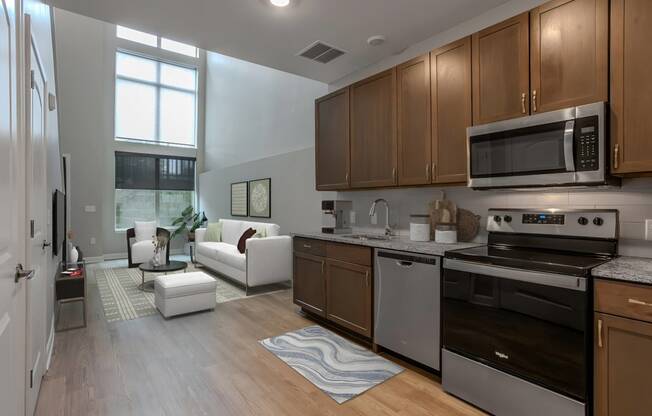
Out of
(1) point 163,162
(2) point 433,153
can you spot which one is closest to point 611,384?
(2) point 433,153

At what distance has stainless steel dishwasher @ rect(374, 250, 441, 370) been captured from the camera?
226 centimetres

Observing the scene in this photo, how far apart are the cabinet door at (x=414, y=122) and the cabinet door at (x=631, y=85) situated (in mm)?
1137

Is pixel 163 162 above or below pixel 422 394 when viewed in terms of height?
above

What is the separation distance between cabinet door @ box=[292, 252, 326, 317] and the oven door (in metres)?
1.33

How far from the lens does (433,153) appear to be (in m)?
2.62

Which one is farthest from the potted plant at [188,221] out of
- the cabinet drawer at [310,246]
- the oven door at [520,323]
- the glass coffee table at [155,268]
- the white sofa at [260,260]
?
the oven door at [520,323]

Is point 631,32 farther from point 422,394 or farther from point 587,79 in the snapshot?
point 422,394

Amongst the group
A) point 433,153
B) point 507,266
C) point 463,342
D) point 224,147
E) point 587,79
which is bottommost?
point 463,342

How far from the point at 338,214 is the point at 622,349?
2483mm

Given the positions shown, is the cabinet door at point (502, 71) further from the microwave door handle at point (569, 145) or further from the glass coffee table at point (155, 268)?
the glass coffee table at point (155, 268)

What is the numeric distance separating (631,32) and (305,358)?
9.32 feet

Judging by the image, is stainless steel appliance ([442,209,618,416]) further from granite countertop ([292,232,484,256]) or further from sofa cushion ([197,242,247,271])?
sofa cushion ([197,242,247,271])

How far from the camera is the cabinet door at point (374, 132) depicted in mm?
2960

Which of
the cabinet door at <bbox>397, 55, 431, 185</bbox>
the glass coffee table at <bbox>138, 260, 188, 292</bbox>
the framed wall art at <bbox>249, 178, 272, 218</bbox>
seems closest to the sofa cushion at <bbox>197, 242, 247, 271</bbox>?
the glass coffee table at <bbox>138, 260, 188, 292</bbox>
